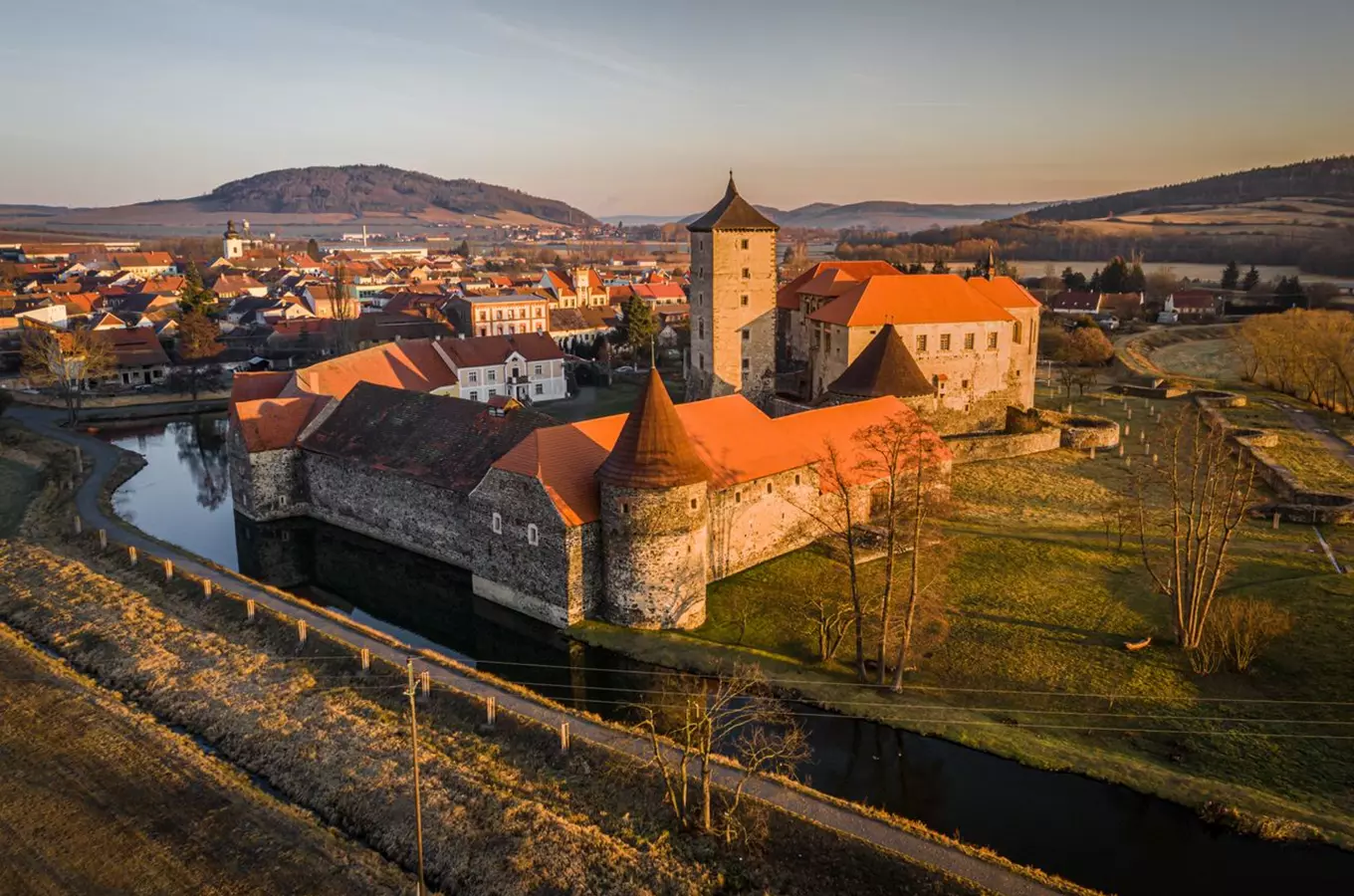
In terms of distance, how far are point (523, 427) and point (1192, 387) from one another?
Result: 48.8 meters

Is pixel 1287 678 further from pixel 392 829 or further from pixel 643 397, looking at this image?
pixel 392 829

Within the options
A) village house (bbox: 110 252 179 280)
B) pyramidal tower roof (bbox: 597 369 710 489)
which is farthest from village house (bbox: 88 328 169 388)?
village house (bbox: 110 252 179 280)

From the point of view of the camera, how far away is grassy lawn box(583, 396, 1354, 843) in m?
19.1

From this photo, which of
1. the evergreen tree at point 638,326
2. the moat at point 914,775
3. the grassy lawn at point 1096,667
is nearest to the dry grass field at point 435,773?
the moat at point 914,775

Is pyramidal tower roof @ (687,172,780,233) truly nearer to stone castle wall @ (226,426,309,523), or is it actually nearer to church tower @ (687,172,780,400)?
church tower @ (687,172,780,400)

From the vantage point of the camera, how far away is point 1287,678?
22.2m

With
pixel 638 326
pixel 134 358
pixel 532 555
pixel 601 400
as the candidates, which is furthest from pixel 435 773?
pixel 134 358

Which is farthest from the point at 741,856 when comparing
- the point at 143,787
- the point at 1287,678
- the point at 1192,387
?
the point at 1192,387

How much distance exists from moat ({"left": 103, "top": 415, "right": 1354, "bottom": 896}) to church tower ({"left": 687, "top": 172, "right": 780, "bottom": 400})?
786 inches

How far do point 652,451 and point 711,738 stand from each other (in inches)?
372

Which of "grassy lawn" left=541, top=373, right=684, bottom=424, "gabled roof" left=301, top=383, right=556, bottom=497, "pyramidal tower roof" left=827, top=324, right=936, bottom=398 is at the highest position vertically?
"pyramidal tower roof" left=827, top=324, right=936, bottom=398

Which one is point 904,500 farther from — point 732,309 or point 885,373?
point 732,309

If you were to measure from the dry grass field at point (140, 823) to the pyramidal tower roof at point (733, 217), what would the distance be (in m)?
32.8

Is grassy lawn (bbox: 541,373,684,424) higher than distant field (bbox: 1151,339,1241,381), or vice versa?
distant field (bbox: 1151,339,1241,381)
